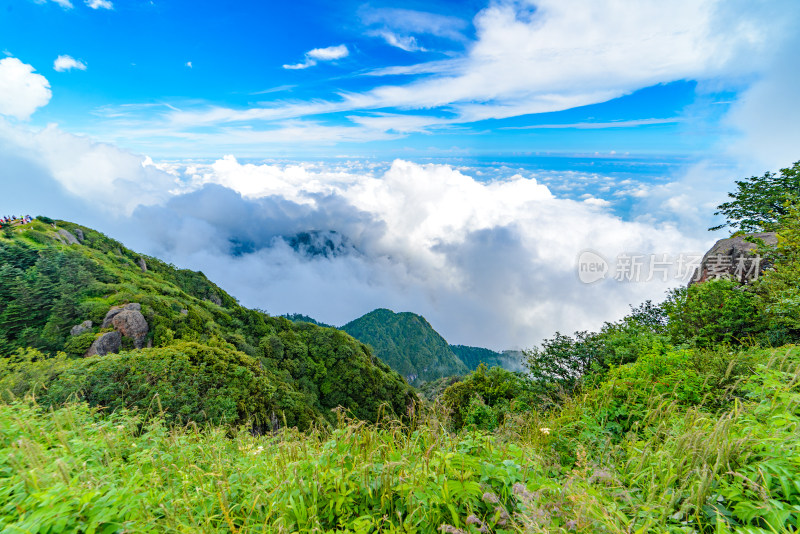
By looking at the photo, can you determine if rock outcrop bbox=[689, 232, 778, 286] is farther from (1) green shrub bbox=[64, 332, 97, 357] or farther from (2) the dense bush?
(1) green shrub bbox=[64, 332, 97, 357]

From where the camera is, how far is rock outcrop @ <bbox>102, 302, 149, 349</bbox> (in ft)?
91.7

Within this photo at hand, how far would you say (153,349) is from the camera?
18641 millimetres

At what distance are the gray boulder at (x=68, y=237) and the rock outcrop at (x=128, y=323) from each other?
105 feet

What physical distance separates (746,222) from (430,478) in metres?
39.0

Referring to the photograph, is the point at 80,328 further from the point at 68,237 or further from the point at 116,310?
the point at 68,237

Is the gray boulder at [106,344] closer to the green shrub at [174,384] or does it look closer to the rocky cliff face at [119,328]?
the rocky cliff face at [119,328]

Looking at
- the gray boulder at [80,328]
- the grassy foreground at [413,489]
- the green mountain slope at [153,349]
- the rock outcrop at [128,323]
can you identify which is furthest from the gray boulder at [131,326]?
the grassy foreground at [413,489]

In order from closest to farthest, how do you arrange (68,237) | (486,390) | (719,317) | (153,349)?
(719,317) < (153,349) < (486,390) < (68,237)

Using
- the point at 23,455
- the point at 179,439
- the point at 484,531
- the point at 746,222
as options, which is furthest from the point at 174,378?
the point at 746,222

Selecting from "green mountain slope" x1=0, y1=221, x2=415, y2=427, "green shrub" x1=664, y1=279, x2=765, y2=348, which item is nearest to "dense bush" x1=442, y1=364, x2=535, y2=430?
"green mountain slope" x1=0, y1=221, x2=415, y2=427

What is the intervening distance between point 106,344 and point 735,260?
4487cm

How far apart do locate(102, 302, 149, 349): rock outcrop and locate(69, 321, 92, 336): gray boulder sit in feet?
3.34

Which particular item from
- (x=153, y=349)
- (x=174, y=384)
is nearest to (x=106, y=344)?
(x=153, y=349)

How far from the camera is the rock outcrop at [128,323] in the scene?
91.7 feet
